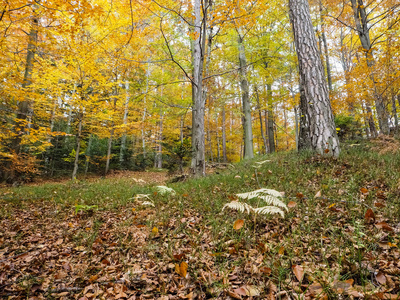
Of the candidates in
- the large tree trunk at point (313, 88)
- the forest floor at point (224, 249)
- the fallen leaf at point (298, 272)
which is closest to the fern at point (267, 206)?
the forest floor at point (224, 249)

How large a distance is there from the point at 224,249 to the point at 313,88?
5.10 meters

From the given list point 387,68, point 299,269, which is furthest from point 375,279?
point 387,68

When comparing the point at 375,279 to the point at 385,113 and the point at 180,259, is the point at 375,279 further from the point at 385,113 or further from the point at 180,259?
the point at 385,113

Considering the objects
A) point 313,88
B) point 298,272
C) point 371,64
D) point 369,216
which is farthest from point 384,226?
point 371,64

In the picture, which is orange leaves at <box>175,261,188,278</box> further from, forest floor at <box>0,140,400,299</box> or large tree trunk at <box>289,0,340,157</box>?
large tree trunk at <box>289,0,340,157</box>

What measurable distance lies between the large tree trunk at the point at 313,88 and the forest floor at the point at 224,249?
4.48ft

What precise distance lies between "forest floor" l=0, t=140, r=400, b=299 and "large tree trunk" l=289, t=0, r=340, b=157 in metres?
1.37

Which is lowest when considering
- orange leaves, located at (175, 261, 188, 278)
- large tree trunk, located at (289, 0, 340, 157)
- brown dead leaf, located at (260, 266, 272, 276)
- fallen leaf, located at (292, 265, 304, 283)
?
orange leaves, located at (175, 261, 188, 278)

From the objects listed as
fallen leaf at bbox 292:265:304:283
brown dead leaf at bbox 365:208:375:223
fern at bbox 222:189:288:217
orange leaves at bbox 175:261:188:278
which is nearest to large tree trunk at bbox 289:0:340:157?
brown dead leaf at bbox 365:208:375:223

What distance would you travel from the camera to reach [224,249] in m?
2.23

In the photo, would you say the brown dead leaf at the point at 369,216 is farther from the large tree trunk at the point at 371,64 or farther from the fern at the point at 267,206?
the large tree trunk at the point at 371,64

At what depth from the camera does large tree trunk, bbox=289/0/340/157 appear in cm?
516

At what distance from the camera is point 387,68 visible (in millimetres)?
6719

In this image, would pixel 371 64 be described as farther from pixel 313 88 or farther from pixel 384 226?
pixel 384 226
